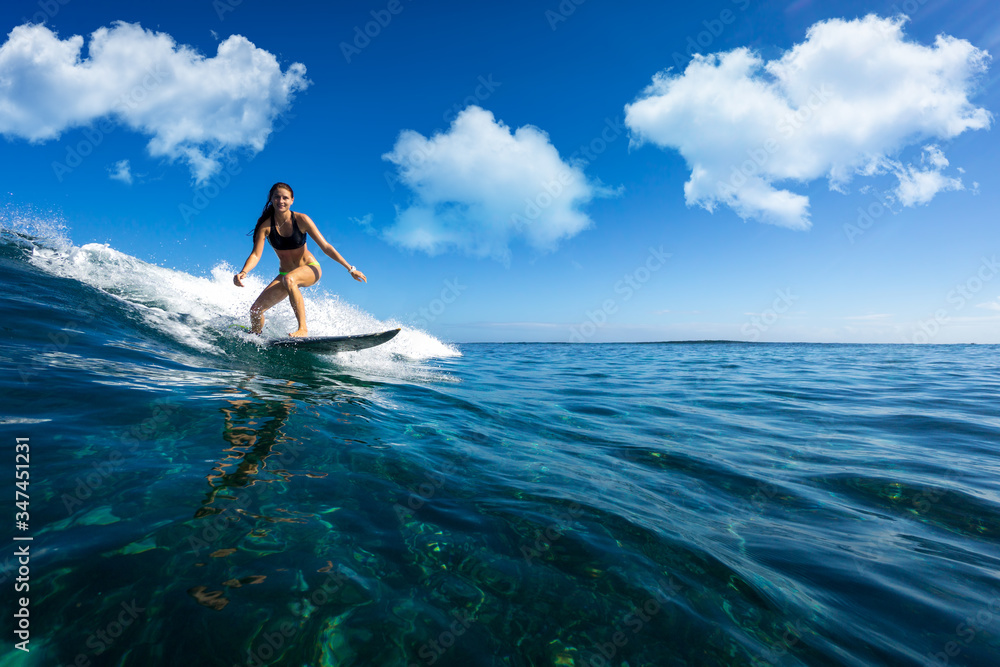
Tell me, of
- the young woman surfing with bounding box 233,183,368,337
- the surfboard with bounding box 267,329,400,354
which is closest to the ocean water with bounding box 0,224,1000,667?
the surfboard with bounding box 267,329,400,354

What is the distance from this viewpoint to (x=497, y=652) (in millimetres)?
1959

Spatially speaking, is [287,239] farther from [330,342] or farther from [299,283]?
[330,342]

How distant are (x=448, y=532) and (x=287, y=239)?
7.39m

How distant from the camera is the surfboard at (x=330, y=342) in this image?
8.26 metres

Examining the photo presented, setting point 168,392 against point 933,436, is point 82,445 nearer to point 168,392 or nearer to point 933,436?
point 168,392

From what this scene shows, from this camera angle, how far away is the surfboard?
8.26m

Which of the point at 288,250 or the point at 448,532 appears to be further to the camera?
the point at 288,250

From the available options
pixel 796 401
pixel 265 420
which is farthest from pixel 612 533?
pixel 796 401

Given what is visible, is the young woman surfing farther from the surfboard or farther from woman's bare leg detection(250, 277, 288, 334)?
the surfboard

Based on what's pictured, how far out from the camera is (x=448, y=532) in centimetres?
286

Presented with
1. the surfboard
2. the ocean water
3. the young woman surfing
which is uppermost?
the young woman surfing

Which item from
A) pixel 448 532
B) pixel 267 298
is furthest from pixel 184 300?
pixel 448 532

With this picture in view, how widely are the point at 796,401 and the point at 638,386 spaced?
361 cm

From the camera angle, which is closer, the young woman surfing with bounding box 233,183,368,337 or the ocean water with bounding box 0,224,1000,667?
the ocean water with bounding box 0,224,1000,667
